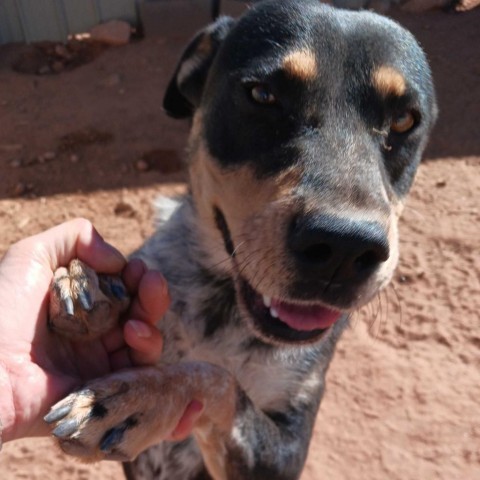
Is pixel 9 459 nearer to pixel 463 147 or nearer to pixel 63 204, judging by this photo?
pixel 63 204

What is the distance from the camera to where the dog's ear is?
133 inches

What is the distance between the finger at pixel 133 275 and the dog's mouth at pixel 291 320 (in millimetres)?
456

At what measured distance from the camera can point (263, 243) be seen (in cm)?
246

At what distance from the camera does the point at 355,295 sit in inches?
95.5

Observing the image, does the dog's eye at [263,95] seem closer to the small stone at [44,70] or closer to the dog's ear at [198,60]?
the dog's ear at [198,60]

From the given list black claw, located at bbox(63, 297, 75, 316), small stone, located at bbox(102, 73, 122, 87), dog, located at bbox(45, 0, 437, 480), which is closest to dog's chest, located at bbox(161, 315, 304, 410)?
dog, located at bbox(45, 0, 437, 480)

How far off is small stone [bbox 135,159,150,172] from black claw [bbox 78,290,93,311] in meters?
3.51

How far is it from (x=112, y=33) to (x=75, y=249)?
→ 556 cm

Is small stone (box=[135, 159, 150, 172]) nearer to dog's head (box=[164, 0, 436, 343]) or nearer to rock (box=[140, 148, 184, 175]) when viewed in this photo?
rock (box=[140, 148, 184, 175])

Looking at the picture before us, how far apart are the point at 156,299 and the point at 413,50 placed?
1533mm

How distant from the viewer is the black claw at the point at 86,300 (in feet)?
7.88

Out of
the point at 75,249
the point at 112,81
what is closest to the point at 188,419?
the point at 75,249

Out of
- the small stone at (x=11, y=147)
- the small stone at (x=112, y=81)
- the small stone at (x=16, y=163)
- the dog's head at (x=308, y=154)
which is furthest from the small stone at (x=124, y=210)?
the dog's head at (x=308, y=154)

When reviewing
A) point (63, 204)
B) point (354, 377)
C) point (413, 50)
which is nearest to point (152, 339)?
point (413, 50)
